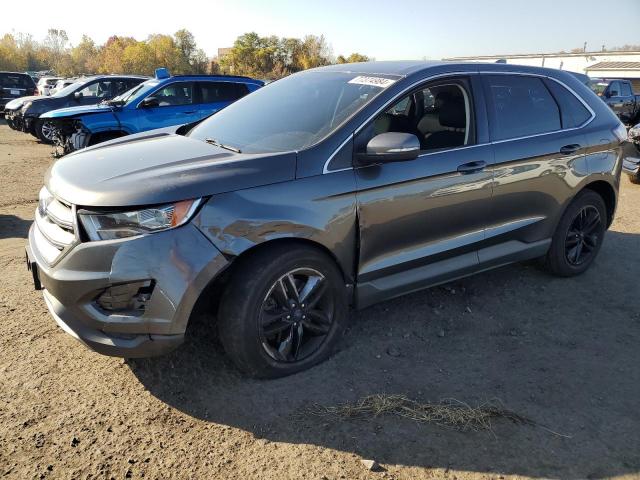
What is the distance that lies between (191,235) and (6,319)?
204 cm

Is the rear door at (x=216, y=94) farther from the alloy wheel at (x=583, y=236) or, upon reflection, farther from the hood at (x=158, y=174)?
the alloy wheel at (x=583, y=236)

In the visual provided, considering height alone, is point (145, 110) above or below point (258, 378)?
above

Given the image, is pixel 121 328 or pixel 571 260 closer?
pixel 121 328

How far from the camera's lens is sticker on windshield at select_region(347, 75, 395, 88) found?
11.0 feet

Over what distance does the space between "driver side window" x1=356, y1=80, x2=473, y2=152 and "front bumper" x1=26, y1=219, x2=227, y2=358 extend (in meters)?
1.74

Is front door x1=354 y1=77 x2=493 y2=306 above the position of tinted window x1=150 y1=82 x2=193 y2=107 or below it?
below

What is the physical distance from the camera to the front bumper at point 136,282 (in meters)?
2.51

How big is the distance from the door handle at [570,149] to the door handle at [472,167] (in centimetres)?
98

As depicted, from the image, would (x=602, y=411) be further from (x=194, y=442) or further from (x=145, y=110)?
(x=145, y=110)

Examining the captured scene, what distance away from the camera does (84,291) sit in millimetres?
2572

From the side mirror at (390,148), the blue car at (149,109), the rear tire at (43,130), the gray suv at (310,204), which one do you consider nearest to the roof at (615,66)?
the blue car at (149,109)

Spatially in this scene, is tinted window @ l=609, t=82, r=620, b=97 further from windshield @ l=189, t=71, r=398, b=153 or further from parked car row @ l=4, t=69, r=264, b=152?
windshield @ l=189, t=71, r=398, b=153

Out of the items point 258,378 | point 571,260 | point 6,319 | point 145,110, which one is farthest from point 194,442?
point 145,110

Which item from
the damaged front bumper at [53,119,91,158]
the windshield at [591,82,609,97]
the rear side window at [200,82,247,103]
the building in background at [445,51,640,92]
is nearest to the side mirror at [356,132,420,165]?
the damaged front bumper at [53,119,91,158]
